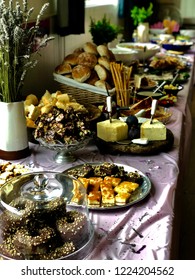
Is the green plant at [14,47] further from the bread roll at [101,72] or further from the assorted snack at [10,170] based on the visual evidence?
the bread roll at [101,72]

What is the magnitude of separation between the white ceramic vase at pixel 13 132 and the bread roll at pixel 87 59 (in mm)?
687

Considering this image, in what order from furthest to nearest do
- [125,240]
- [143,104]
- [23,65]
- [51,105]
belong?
[143,104] < [51,105] < [23,65] < [125,240]

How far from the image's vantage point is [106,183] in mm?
1050

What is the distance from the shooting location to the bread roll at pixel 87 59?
1853 millimetres

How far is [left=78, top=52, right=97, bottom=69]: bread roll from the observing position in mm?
1853

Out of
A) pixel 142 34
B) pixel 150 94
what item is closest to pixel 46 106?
pixel 150 94

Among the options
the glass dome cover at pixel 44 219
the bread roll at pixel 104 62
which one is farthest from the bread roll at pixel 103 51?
the glass dome cover at pixel 44 219

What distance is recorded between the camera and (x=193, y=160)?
2900 mm

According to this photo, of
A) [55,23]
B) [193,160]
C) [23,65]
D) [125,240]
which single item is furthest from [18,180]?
[193,160]

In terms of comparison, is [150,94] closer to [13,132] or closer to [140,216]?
[13,132]

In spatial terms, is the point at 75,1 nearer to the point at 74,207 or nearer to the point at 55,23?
the point at 55,23

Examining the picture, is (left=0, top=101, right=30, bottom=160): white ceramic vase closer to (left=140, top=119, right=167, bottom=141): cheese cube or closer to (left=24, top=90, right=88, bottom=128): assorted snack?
(left=24, top=90, right=88, bottom=128): assorted snack
